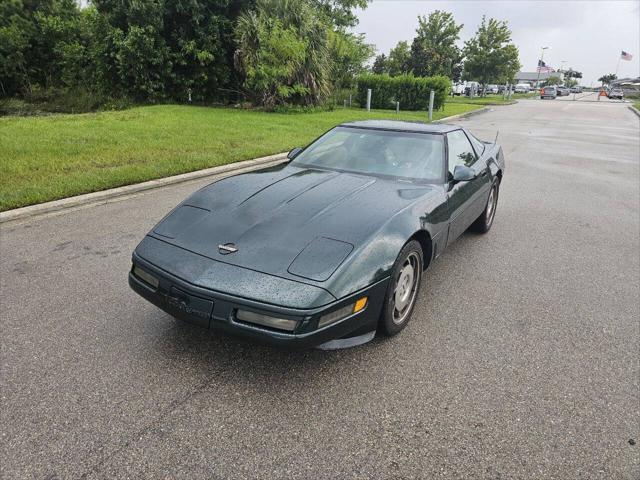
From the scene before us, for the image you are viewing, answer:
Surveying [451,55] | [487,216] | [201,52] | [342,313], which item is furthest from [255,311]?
[451,55]

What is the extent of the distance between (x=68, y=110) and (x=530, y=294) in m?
21.5

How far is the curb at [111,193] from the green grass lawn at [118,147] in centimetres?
16

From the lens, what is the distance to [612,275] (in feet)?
12.6

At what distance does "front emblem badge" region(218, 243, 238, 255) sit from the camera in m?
2.32

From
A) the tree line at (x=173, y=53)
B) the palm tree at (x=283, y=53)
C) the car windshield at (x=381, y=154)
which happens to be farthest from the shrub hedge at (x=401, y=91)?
the car windshield at (x=381, y=154)

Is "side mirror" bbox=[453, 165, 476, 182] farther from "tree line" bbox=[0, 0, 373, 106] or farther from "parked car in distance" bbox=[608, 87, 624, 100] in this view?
"parked car in distance" bbox=[608, 87, 624, 100]

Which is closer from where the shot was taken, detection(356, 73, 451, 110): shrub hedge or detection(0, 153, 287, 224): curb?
detection(0, 153, 287, 224): curb

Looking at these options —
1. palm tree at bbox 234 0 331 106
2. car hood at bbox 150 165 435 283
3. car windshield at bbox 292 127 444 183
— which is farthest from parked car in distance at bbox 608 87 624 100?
car hood at bbox 150 165 435 283

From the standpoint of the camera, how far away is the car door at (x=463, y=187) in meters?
3.38

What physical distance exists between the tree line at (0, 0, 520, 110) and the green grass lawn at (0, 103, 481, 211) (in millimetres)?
4428

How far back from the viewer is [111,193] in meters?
5.70

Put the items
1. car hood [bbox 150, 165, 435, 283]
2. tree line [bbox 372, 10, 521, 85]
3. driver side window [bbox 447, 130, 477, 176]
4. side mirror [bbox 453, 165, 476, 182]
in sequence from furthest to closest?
tree line [bbox 372, 10, 521, 85] → driver side window [bbox 447, 130, 477, 176] → side mirror [bbox 453, 165, 476, 182] → car hood [bbox 150, 165, 435, 283]

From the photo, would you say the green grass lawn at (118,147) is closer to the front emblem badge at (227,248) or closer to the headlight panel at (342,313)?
the front emblem badge at (227,248)

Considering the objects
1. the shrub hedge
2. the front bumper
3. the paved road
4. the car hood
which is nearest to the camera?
the paved road
